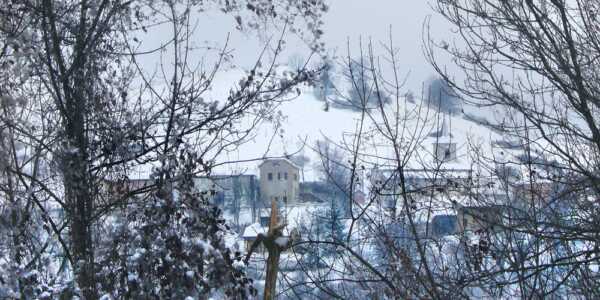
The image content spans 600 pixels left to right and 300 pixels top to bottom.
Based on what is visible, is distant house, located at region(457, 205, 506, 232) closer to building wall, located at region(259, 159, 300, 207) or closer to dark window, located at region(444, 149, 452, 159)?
dark window, located at region(444, 149, 452, 159)

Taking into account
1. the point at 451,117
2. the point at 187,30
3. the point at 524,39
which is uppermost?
the point at 187,30

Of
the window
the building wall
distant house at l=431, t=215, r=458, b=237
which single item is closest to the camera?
distant house at l=431, t=215, r=458, b=237

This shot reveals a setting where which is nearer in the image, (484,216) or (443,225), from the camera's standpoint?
(484,216)

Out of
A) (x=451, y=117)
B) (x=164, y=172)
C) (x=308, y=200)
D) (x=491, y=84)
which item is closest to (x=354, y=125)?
(x=451, y=117)

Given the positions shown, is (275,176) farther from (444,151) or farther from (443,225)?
(443,225)

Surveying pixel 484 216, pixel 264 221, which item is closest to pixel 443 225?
pixel 484 216

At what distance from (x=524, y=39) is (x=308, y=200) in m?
4.35

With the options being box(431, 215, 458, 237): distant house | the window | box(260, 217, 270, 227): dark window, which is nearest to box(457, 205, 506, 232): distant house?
box(431, 215, 458, 237): distant house

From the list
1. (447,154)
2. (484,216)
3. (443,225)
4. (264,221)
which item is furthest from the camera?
(264,221)

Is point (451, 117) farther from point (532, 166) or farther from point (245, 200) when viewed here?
point (245, 200)

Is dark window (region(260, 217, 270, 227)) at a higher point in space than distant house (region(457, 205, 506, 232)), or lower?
higher

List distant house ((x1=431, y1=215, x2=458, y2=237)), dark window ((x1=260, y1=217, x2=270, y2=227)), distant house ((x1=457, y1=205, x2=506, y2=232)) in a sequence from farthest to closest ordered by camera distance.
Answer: dark window ((x1=260, y1=217, x2=270, y2=227)), distant house ((x1=431, y1=215, x2=458, y2=237)), distant house ((x1=457, y1=205, x2=506, y2=232))

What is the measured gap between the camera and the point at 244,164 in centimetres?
629

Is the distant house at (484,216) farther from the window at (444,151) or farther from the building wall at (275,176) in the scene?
the building wall at (275,176)
